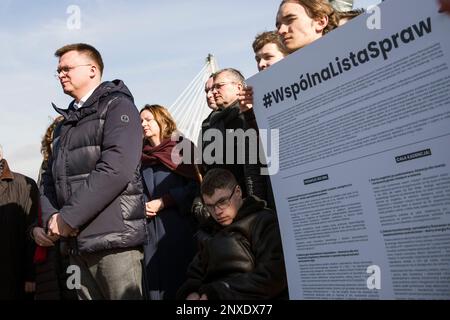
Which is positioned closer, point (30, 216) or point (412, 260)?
point (412, 260)

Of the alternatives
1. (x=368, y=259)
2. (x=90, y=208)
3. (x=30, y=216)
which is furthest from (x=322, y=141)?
(x=30, y=216)

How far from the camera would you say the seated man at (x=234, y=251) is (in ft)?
10.1

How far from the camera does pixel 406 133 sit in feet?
7.16

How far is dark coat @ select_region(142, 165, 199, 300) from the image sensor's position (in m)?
4.17

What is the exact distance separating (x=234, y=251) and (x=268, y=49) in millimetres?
1509

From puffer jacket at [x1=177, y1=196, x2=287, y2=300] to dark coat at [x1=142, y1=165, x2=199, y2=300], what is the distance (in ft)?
2.49

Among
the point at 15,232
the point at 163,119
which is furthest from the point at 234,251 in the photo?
the point at 15,232

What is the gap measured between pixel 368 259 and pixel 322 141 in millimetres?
505

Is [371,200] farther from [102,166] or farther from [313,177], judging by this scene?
[102,166]

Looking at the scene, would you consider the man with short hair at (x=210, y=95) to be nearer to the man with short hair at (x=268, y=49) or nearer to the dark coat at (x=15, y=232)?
the man with short hair at (x=268, y=49)

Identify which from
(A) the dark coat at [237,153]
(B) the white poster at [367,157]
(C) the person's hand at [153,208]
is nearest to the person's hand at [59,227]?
(C) the person's hand at [153,208]

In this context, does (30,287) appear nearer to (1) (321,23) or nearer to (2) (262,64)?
(2) (262,64)

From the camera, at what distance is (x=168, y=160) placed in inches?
174

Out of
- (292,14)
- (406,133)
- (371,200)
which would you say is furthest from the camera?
(292,14)
